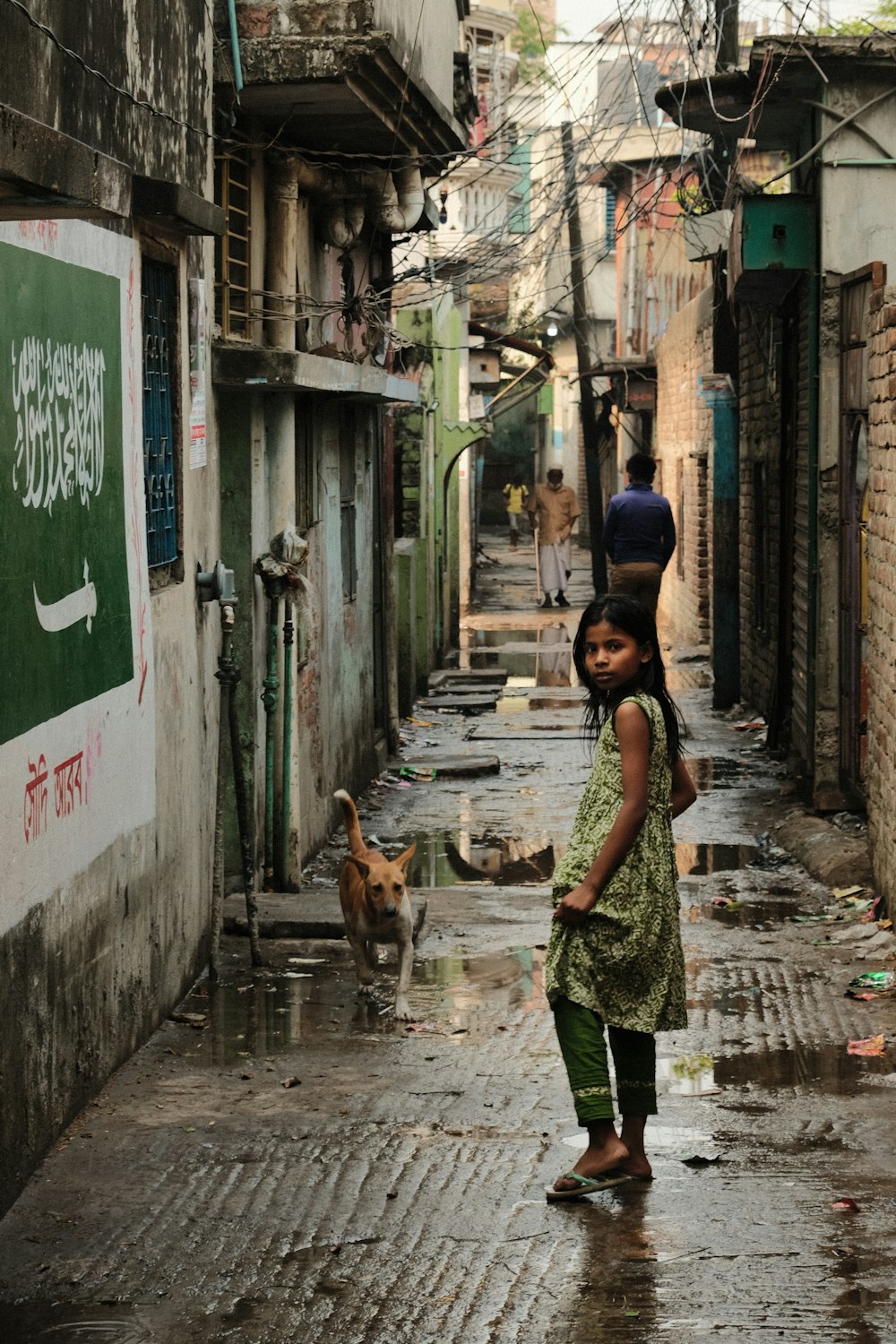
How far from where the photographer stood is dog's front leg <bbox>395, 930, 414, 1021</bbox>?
663 centimetres

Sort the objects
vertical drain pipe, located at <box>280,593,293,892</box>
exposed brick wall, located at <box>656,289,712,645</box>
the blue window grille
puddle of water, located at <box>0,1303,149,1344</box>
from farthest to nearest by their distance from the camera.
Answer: exposed brick wall, located at <box>656,289,712,645</box>
vertical drain pipe, located at <box>280,593,293,892</box>
the blue window grille
puddle of water, located at <box>0,1303,149,1344</box>

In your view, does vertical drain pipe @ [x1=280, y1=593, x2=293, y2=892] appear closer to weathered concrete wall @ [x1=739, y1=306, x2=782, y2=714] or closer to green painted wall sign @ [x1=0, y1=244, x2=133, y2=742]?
green painted wall sign @ [x1=0, y1=244, x2=133, y2=742]

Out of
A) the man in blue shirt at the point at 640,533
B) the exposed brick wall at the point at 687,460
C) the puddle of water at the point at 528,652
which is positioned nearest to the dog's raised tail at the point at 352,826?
the man in blue shirt at the point at 640,533

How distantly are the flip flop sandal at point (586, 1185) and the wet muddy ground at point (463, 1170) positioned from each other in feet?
0.10

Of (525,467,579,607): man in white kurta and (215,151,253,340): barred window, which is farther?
(525,467,579,607): man in white kurta

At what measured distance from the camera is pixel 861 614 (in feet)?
32.5

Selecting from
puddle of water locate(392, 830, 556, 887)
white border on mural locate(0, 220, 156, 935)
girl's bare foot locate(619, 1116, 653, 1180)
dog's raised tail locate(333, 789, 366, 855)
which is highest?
white border on mural locate(0, 220, 156, 935)

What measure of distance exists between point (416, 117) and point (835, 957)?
5.38 m

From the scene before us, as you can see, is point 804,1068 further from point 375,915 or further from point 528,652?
→ point 528,652

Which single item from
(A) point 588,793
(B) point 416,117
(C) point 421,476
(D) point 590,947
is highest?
(B) point 416,117

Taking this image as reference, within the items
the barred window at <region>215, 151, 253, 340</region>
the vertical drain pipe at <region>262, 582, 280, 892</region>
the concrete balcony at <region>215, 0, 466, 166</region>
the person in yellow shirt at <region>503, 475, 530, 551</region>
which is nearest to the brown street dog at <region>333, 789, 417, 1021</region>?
the vertical drain pipe at <region>262, 582, 280, 892</region>

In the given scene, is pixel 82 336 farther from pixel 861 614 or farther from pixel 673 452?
pixel 673 452

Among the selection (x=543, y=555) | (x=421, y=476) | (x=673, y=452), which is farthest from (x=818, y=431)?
(x=543, y=555)

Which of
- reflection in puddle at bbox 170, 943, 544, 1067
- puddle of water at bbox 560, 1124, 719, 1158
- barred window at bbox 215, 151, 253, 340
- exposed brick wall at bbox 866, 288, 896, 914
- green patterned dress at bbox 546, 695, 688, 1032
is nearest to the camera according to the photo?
green patterned dress at bbox 546, 695, 688, 1032
